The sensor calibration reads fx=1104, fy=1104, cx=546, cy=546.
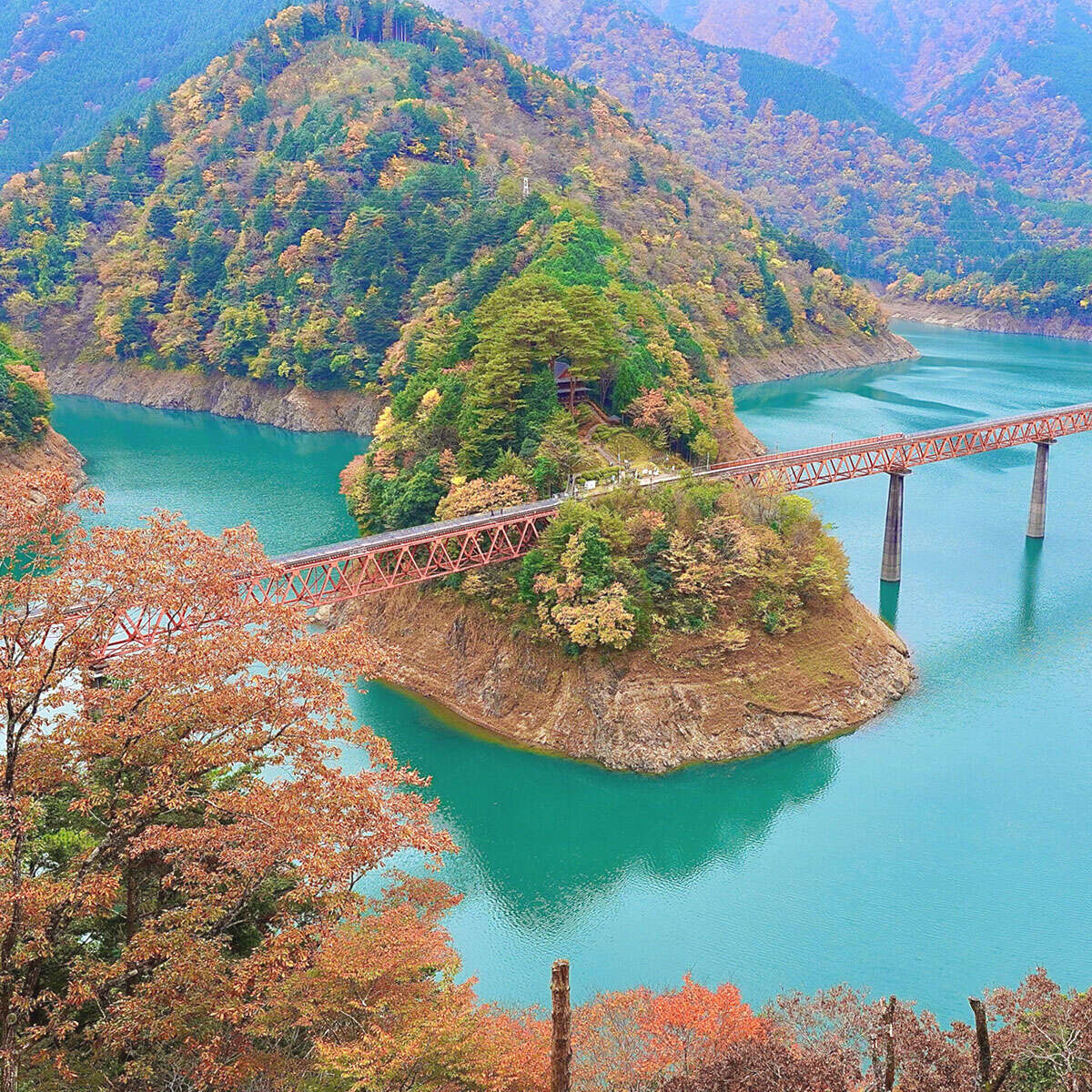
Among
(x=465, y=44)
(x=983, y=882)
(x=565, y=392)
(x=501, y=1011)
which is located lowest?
(x=983, y=882)

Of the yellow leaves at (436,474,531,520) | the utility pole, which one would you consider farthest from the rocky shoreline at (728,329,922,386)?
the utility pole

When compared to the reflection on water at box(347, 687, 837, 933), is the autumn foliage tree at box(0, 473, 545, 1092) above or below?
above

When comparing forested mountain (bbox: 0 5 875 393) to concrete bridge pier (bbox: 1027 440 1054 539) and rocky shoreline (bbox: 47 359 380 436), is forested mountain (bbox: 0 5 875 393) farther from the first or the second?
concrete bridge pier (bbox: 1027 440 1054 539)

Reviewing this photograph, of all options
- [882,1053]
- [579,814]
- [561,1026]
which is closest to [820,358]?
[579,814]

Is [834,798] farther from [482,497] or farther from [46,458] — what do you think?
[46,458]

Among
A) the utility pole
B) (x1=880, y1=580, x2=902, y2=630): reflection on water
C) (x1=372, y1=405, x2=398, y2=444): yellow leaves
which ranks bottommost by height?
(x1=880, y1=580, x2=902, y2=630): reflection on water

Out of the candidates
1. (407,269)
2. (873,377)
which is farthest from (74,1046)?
(873,377)

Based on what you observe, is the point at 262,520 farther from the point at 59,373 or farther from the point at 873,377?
the point at 873,377
